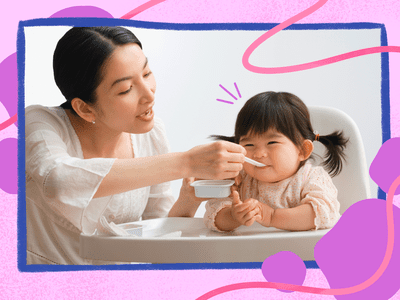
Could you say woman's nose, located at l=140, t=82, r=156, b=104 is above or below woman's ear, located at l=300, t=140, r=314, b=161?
above

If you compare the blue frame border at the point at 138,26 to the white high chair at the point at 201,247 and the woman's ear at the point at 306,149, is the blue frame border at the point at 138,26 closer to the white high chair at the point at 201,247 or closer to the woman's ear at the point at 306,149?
the white high chair at the point at 201,247

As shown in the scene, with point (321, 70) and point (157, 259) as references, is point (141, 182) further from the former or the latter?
point (321, 70)

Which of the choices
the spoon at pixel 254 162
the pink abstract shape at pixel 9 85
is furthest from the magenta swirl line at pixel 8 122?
the spoon at pixel 254 162

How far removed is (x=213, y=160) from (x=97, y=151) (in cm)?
33

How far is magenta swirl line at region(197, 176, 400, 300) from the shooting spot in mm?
986

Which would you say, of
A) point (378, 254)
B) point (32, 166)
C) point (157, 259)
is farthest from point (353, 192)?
point (32, 166)

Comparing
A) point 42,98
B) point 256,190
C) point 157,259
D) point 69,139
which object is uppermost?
point 42,98

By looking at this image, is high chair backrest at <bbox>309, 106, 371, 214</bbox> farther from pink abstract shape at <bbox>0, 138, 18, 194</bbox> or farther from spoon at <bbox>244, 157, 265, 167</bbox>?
pink abstract shape at <bbox>0, 138, 18, 194</bbox>

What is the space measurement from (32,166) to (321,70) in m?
0.74

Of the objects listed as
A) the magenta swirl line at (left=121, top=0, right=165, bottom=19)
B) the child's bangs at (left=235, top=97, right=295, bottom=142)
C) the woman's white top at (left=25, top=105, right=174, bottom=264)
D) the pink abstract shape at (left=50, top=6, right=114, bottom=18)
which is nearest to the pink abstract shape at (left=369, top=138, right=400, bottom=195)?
the child's bangs at (left=235, top=97, right=295, bottom=142)

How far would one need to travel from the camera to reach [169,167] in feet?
3.26

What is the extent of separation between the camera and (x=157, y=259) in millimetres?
1008

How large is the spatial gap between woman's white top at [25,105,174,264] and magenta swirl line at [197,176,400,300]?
29cm

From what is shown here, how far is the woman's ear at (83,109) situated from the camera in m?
1.07
